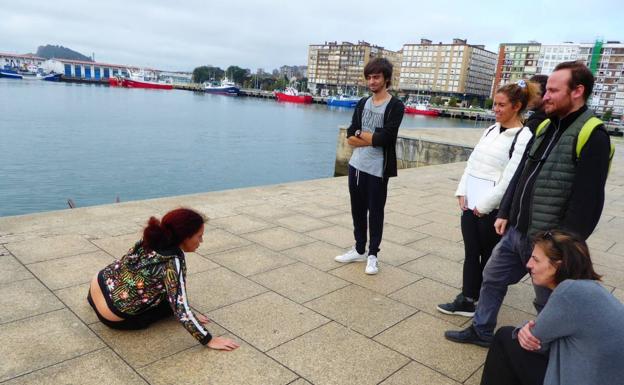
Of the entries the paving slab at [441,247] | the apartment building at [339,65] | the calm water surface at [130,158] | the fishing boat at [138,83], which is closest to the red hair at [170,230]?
the paving slab at [441,247]

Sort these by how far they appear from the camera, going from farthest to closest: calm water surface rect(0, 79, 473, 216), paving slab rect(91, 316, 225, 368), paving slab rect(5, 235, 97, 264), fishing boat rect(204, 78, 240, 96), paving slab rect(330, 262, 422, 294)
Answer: fishing boat rect(204, 78, 240, 96), calm water surface rect(0, 79, 473, 216), paving slab rect(5, 235, 97, 264), paving slab rect(330, 262, 422, 294), paving slab rect(91, 316, 225, 368)

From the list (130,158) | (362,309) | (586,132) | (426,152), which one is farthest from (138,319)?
(130,158)

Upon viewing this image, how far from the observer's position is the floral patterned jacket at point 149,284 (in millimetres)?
2676

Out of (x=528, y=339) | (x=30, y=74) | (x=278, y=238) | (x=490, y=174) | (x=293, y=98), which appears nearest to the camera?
(x=528, y=339)

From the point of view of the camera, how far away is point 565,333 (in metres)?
1.74

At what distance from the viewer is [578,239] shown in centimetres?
194

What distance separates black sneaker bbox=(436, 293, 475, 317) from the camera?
3490mm

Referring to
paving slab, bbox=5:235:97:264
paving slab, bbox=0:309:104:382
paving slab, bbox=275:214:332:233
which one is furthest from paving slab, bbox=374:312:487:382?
paving slab, bbox=5:235:97:264

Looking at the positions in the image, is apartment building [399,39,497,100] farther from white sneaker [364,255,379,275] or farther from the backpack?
the backpack

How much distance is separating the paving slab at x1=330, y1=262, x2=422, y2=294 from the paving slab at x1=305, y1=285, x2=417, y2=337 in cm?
15

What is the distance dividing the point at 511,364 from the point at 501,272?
76 cm

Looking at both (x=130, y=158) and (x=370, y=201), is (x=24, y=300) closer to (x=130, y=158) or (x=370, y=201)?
(x=370, y=201)

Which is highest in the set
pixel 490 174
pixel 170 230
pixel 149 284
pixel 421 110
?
pixel 490 174

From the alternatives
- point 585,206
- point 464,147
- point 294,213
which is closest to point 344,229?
point 294,213
